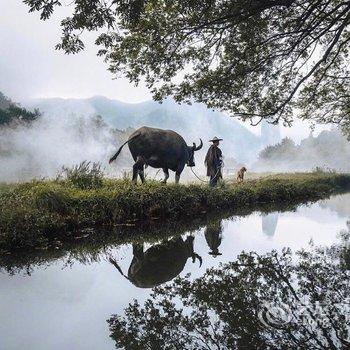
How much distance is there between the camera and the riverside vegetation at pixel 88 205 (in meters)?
7.09

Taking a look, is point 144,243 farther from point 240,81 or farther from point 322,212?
point 322,212

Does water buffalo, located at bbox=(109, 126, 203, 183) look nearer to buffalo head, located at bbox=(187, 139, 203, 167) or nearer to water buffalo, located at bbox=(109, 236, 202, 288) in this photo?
buffalo head, located at bbox=(187, 139, 203, 167)

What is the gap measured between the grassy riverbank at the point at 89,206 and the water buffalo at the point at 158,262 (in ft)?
5.58

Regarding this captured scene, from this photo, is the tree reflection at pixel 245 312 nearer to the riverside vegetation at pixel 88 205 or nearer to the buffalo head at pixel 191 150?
the riverside vegetation at pixel 88 205

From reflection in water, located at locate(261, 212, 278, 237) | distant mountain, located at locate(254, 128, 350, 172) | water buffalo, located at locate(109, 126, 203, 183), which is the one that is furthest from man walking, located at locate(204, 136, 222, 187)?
distant mountain, located at locate(254, 128, 350, 172)

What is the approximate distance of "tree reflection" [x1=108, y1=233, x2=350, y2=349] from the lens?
11.3 ft

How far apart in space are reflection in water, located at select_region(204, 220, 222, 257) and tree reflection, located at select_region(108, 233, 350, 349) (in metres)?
1.41

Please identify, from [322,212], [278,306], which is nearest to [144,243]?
[278,306]

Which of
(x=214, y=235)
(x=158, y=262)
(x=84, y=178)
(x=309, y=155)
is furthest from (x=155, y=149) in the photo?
(x=309, y=155)

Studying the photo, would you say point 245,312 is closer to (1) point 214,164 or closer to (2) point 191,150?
(2) point 191,150

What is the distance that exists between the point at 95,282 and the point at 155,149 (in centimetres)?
772

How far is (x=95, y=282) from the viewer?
5160 millimetres
